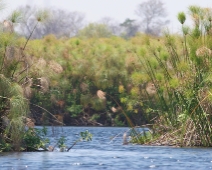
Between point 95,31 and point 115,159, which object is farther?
point 95,31

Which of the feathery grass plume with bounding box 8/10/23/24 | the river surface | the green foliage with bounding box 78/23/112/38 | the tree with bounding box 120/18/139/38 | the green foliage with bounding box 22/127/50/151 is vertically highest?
the tree with bounding box 120/18/139/38

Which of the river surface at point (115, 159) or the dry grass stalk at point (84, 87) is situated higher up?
the dry grass stalk at point (84, 87)

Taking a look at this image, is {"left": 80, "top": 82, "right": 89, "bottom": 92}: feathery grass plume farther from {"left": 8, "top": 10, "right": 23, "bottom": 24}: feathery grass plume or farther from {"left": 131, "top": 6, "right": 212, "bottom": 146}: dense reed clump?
{"left": 8, "top": 10, "right": 23, "bottom": 24}: feathery grass plume

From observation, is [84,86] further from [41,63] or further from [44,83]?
[44,83]

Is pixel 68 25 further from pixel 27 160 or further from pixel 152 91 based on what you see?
pixel 27 160

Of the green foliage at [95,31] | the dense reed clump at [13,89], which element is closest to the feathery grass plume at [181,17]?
the dense reed clump at [13,89]

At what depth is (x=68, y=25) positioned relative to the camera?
267 feet

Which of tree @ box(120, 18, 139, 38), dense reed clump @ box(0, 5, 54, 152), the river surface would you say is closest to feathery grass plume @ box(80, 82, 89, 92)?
the river surface

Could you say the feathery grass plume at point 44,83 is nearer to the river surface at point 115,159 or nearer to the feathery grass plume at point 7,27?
the river surface at point 115,159

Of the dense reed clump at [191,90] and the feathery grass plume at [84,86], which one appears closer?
the dense reed clump at [191,90]

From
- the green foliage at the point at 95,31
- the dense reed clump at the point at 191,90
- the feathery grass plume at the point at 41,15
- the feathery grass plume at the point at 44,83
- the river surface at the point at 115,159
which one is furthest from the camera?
the green foliage at the point at 95,31

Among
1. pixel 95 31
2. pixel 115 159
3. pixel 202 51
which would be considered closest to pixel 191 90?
pixel 202 51

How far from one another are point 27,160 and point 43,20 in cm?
370

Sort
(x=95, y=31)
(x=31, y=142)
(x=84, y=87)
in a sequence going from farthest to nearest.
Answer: (x=95, y=31) < (x=84, y=87) < (x=31, y=142)
